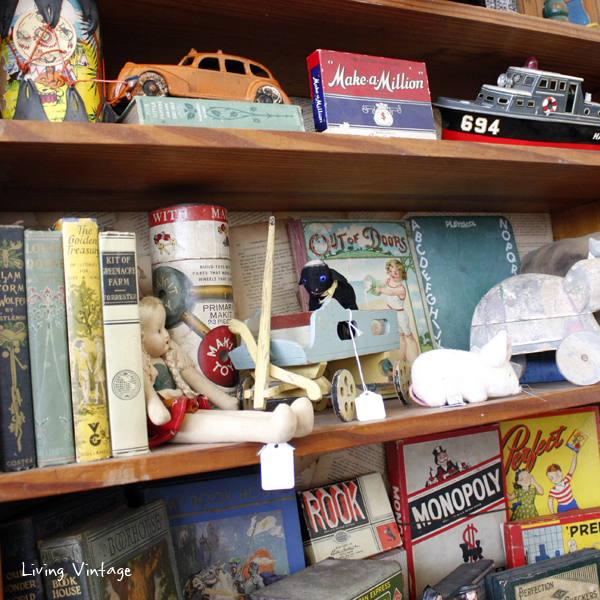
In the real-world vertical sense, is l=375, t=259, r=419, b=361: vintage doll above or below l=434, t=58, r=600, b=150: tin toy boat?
below

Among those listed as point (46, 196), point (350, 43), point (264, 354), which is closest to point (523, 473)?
point (264, 354)

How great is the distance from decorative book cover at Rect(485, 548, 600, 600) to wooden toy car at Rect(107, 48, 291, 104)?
29.0 inches

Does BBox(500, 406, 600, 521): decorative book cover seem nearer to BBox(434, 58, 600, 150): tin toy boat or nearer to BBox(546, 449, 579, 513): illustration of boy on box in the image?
BBox(546, 449, 579, 513): illustration of boy on box

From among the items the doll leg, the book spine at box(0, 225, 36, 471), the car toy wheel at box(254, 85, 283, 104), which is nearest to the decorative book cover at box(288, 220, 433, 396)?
the car toy wheel at box(254, 85, 283, 104)

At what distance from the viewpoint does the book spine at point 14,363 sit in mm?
557

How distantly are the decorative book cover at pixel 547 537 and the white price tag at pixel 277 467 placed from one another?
0.57 meters

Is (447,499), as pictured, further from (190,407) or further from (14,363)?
(14,363)

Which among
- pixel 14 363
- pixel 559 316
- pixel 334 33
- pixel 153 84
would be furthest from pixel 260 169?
pixel 559 316

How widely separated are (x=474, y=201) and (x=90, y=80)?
2.32 ft

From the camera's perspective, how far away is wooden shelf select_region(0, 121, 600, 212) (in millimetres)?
636

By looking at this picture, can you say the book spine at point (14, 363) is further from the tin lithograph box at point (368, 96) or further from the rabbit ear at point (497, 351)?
the rabbit ear at point (497, 351)

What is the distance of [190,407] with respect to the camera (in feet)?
2.17

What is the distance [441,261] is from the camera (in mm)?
1109

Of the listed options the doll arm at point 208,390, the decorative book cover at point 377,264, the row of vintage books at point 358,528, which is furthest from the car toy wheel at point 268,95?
the row of vintage books at point 358,528
